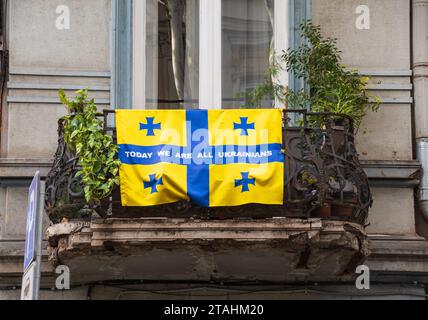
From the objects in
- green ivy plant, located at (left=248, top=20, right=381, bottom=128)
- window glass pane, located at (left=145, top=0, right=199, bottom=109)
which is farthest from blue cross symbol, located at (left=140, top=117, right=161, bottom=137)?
green ivy plant, located at (left=248, top=20, right=381, bottom=128)

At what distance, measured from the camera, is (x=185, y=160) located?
38.9 feet

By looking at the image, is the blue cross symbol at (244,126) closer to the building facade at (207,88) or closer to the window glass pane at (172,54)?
the building facade at (207,88)

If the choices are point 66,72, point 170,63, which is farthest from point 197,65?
point 66,72

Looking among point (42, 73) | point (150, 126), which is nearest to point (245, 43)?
point (150, 126)

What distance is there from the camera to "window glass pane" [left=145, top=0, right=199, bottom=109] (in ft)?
43.9

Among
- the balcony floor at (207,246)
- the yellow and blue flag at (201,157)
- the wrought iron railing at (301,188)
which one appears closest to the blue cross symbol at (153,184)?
the yellow and blue flag at (201,157)

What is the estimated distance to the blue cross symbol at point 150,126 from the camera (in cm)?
1195

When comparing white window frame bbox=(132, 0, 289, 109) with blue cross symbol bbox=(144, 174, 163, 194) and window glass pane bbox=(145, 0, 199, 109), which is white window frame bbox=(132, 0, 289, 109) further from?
blue cross symbol bbox=(144, 174, 163, 194)

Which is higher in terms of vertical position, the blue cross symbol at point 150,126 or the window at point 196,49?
the window at point 196,49

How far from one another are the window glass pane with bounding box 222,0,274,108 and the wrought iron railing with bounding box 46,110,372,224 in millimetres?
1387

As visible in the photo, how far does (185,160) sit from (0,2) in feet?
10.7

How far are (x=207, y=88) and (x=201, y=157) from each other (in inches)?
61.1

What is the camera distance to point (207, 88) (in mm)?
13227
